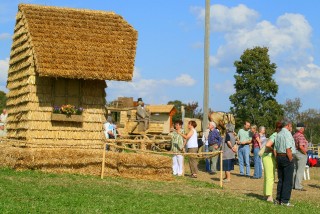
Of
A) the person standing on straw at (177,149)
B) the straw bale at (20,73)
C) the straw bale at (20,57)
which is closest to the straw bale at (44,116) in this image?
the straw bale at (20,73)

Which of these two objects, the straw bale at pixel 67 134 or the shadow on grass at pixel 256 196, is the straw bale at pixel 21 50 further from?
the shadow on grass at pixel 256 196

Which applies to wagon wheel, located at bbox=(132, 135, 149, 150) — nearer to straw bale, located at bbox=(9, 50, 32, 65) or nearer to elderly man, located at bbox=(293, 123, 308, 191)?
straw bale, located at bbox=(9, 50, 32, 65)

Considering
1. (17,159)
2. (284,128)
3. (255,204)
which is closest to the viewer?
(255,204)

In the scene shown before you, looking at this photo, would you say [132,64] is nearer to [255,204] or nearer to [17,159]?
[17,159]

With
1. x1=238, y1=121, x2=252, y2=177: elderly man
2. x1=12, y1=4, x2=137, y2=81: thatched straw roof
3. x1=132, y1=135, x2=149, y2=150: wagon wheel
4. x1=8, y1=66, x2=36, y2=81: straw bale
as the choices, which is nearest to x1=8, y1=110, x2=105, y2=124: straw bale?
x1=8, y1=66, x2=36, y2=81: straw bale

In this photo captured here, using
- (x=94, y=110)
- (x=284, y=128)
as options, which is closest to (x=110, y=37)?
(x=94, y=110)

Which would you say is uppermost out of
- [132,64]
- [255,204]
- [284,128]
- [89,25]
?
[89,25]

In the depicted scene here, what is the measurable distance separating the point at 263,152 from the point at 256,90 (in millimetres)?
33211

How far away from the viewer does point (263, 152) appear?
16.1 metres

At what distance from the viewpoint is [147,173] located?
63.1 feet

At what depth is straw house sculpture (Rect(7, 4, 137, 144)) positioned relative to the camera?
20.6 metres

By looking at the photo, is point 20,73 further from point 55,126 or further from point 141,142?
point 141,142

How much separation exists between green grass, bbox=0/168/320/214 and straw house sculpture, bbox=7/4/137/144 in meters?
2.83

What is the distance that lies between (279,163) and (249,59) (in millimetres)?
34236
